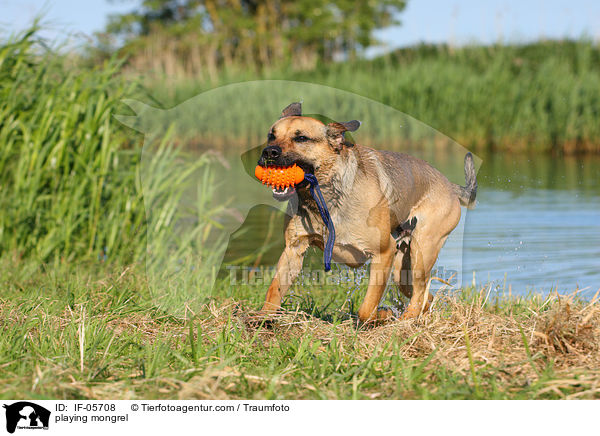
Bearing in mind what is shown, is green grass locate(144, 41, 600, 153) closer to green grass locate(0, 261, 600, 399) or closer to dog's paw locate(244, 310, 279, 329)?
green grass locate(0, 261, 600, 399)

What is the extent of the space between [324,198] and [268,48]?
36.6 m

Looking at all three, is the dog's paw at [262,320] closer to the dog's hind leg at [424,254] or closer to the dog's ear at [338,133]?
the dog's hind leg at [424,254]

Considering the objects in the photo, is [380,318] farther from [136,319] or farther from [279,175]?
[136,319]

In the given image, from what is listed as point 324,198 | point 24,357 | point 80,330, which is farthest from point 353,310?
point 24,357

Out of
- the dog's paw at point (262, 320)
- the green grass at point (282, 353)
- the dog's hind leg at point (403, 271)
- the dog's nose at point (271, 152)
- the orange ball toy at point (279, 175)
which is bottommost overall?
the green grass at point (282, 353)

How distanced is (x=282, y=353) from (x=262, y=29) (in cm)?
3674

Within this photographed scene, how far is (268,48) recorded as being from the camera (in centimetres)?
4003

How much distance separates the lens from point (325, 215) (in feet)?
15.4

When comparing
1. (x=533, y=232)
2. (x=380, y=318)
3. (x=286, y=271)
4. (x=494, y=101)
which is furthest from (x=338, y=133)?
(x=494, y=101)

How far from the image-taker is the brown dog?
4465 mm

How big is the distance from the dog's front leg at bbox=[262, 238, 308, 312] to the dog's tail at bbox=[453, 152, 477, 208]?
1.60 m

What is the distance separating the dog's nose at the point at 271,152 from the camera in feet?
13.9

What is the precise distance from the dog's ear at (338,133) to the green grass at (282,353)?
1.29 meters
